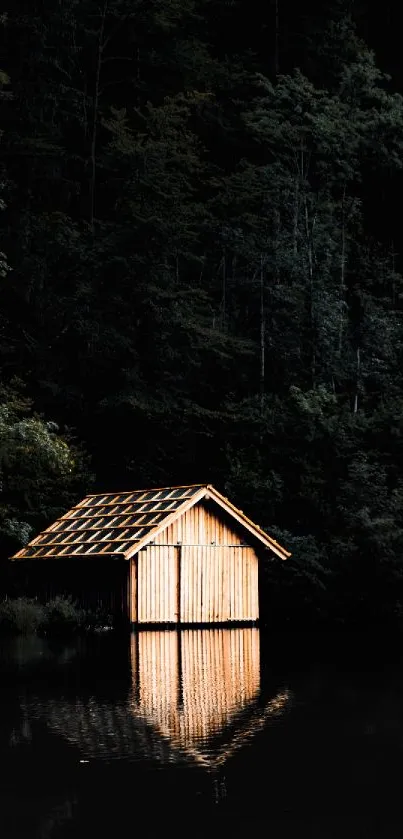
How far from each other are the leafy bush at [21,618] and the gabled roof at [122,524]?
76.0 inches

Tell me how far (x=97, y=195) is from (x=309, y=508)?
2629cm

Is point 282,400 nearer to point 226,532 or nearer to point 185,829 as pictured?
point 226,532

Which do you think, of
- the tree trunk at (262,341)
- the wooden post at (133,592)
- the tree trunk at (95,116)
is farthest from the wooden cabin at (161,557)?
the tree trunk at (95,116)

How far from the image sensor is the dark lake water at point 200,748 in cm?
1373

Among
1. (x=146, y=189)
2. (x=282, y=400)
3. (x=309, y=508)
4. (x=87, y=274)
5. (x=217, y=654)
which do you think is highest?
(x=146, y=189)

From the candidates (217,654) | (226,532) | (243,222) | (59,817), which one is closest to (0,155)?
(243,222)

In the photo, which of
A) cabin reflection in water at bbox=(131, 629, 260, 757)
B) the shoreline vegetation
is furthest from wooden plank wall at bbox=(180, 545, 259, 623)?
cabin reflection in water at bbox=(131, 629, 260, 757)

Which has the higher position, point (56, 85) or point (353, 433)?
point (56, 85)

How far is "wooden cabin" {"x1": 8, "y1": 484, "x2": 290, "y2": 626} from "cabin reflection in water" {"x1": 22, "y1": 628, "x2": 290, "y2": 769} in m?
11.2

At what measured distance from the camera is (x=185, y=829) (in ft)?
43.5

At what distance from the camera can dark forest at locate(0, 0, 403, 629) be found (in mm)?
50188

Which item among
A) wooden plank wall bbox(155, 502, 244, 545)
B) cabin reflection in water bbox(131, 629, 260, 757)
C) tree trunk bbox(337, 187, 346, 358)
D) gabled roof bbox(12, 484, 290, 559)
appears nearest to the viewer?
cabin reflection in water bbox(131, 629, 260, 757)

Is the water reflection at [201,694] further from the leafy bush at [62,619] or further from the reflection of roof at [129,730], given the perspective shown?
the leafy bush at [62,619]

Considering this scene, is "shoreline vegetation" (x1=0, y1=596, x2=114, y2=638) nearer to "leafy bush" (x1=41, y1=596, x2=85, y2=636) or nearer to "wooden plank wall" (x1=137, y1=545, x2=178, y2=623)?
"leafy bush" (x1=41, y1=596, x2=85, y2=636)
